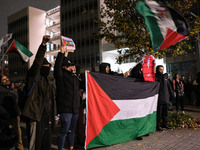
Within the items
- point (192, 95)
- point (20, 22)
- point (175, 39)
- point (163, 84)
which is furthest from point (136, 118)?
point (20, 22)

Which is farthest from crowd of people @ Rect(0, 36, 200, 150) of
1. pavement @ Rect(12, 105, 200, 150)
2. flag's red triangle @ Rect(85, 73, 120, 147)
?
pavement @ Rect(12, 105, 200, 150)

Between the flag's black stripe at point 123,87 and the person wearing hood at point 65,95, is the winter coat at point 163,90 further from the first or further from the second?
the person wearing hood at point 65,95

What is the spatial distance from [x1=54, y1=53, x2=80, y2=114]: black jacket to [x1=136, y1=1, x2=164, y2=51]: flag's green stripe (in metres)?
2.68

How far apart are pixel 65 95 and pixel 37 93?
2.08ft

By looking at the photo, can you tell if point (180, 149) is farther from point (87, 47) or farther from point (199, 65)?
point (87, 47)

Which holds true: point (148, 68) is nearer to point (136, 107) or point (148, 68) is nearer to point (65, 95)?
point (136, 107)

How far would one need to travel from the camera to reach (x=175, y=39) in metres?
5.66

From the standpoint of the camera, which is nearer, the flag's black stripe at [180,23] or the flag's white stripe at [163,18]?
the flag's black stripe at [180,23]

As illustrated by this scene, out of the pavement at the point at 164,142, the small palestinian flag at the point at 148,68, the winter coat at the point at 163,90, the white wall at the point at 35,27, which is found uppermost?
the white wall at the point at 35,27

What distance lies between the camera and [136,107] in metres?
5.82

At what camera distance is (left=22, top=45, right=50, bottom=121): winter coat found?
364 centimetres

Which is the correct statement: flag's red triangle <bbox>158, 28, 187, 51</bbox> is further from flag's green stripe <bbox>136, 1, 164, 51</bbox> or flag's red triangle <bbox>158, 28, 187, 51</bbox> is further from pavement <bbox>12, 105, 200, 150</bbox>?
pavement <bbox>12, 105, 200, 150</bbox>

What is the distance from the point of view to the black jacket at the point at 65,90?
4.18 meters

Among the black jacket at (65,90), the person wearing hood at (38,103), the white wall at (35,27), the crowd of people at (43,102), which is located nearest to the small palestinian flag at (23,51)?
the crowd of people at (43,102)
